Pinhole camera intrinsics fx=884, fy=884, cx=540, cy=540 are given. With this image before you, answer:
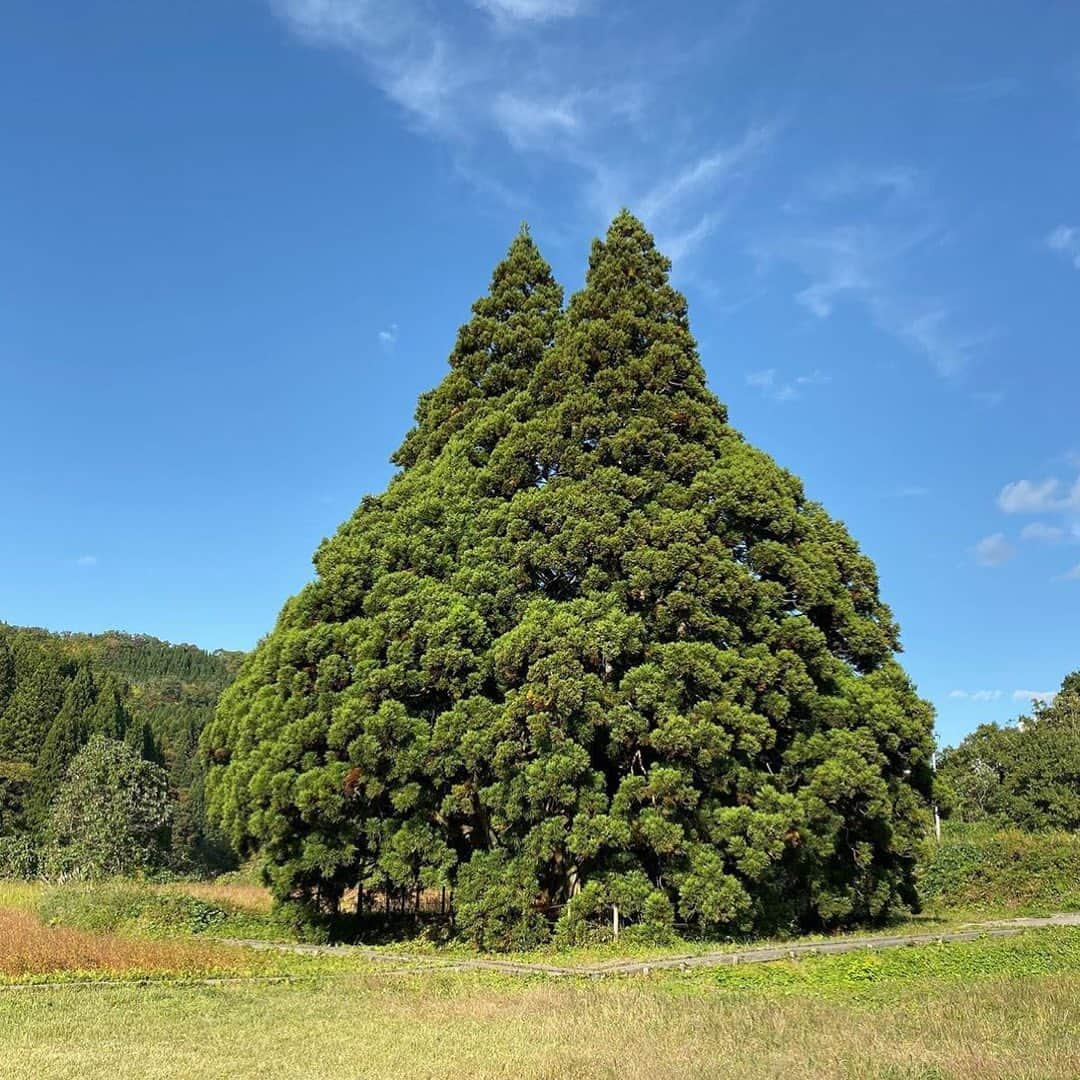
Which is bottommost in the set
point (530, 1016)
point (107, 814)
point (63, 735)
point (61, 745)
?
point (530, 1016)

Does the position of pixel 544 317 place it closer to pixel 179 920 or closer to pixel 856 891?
pixel 856 891

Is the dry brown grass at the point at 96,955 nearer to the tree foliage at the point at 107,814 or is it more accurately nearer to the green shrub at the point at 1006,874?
the tree foliage at the point at 107,814

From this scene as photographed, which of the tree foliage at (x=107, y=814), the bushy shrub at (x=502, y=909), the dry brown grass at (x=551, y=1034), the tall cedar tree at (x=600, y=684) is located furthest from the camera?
the tree foliage at (x=107, y=814)

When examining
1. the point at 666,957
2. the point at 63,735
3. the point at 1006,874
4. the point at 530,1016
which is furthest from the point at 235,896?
the point at 63,735

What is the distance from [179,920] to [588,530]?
36.3 feet

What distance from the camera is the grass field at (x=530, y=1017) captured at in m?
6.05

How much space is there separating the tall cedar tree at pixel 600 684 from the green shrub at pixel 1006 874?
5.85 meters

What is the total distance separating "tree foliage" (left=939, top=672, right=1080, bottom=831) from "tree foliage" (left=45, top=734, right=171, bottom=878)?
3084cm

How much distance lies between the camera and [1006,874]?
22.6m

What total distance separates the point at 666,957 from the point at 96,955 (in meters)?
7.63

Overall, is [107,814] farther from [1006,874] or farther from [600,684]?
[1006,874]

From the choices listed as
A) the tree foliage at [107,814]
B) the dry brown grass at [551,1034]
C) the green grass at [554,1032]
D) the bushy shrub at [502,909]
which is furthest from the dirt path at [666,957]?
the tree foliage at [107,814]

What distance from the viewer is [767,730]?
1425 cm

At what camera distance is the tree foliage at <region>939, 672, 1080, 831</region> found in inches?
1533
